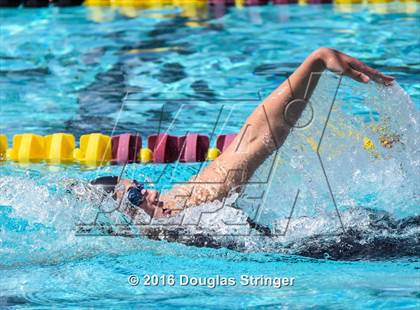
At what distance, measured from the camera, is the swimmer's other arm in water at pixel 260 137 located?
3881 millimetres

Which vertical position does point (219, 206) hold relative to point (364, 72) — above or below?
below

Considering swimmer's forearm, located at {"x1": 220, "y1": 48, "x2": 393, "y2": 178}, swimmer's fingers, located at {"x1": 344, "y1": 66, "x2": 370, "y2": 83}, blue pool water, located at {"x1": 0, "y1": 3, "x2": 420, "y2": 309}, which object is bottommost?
blue pool water, located at {"x1": 0, "y1": 3, "x2": 420, "y2": 309}

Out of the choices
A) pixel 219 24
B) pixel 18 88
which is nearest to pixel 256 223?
pixel 18 88

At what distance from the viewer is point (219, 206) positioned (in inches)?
152

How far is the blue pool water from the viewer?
346 cm

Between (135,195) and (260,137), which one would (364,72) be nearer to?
(260,137)

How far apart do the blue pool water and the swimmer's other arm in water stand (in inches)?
4.3

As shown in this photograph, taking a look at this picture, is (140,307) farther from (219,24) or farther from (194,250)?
(219,24)

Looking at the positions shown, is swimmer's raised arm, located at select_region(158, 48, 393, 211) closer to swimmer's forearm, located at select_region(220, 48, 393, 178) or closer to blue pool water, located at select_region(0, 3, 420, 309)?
swimmer's forearm, located at select_region(220, 48, 393, 178)

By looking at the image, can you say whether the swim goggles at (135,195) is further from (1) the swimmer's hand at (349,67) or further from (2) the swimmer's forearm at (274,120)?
(1) the swimmer's hand at (349,67)

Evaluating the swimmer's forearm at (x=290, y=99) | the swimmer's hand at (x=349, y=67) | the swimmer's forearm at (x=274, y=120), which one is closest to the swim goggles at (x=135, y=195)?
the swimmer's forearm at (x=274, y=120)

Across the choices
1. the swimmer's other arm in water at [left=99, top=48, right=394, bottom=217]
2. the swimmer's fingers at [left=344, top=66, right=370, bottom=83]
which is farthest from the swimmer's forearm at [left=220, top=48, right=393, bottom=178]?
the swimmer's fingers at [left=344, top=66, right=370, bottom=83]

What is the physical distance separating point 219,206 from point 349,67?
32.4 inches

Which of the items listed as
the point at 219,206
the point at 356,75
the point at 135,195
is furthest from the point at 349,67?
the point at 135,195
